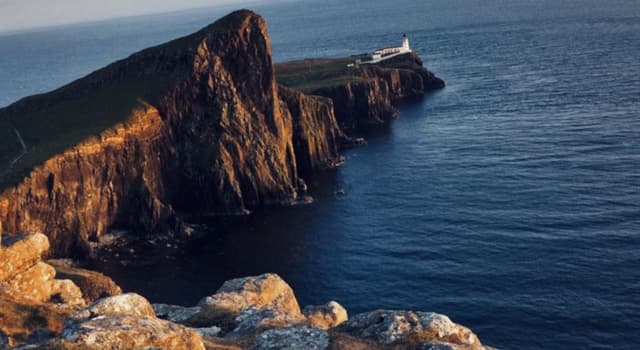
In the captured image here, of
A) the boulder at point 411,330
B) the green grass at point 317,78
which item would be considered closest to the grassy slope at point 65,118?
the green grass at point 317,78

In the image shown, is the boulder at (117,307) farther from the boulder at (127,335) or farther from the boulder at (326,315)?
the boulder at (326,315)

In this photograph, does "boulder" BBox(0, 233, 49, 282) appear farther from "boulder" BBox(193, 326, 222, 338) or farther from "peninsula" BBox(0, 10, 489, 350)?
"boulder" BBox(193, 326, 222, 338)

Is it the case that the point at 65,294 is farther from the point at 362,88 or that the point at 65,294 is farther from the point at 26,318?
the point at 362,88

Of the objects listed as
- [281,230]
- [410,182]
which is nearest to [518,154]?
[410,182]

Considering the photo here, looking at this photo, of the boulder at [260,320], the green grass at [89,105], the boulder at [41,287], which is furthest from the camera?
the green grass at [89,105]

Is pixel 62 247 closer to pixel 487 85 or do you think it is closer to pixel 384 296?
pixel 384 296

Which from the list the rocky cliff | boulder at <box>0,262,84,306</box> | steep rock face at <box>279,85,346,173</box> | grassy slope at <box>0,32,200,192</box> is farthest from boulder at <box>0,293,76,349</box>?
the rocky cliff

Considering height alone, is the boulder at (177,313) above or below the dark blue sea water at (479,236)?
above
